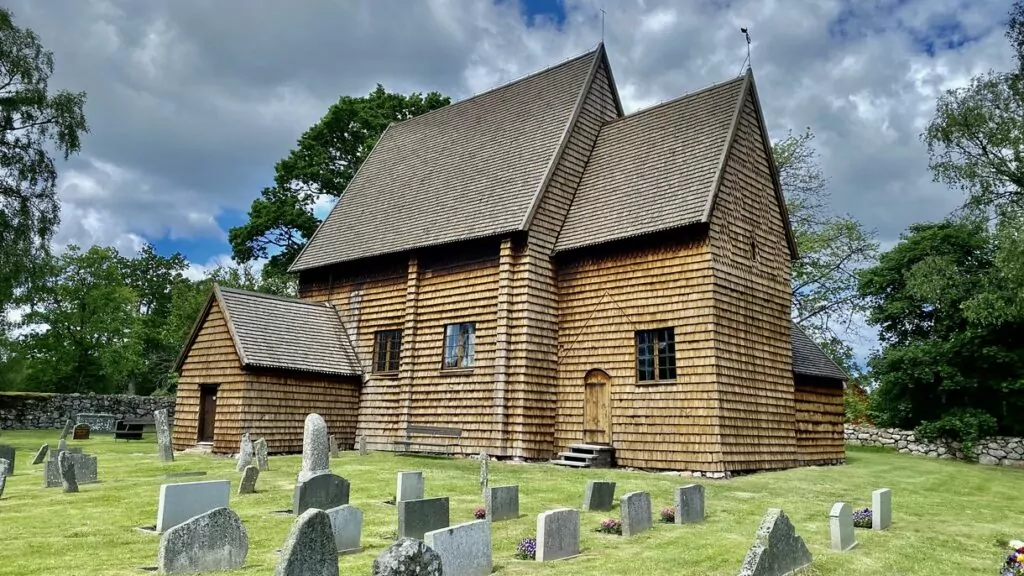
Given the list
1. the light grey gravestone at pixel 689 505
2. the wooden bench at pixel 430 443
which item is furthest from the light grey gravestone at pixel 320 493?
the wooden bench at pixel 430 443

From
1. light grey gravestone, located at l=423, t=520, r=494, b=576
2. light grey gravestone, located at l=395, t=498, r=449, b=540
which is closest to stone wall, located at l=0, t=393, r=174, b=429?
light grey gravestone, located at l=395, t=498, r=449, b=540

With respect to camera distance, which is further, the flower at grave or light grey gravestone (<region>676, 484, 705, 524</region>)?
light grey gravestone (<region>676, 484, 705, 524</region>)

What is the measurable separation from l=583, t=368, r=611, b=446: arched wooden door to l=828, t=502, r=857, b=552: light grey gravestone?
9.35 meters

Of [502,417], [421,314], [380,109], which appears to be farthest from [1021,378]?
[380,109]

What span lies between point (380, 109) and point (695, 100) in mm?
24451

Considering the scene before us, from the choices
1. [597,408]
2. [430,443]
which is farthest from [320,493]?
[430,443]

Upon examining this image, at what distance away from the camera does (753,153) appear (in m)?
20.8

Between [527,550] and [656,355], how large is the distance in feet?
33.5

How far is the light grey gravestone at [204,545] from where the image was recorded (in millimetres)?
7434

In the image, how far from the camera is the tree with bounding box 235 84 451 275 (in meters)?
41.4

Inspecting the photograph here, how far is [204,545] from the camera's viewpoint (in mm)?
7672

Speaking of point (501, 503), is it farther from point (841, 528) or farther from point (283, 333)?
point (283, 333)

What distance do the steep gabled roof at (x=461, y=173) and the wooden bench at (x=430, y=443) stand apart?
547 centimetres

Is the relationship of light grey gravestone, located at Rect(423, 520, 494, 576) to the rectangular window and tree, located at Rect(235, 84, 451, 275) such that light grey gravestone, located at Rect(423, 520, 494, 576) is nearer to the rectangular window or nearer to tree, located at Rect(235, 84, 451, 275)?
the rectangular window
